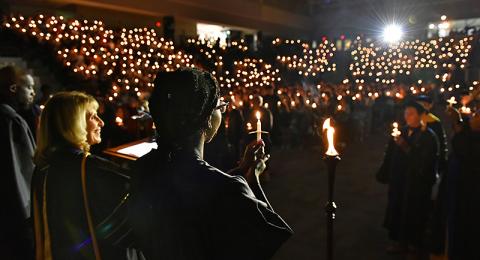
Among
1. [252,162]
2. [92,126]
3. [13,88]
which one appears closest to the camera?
[252,162]

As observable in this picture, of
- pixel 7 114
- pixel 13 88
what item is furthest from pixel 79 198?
pixel 13 88

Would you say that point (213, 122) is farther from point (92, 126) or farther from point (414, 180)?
point (414, 180)

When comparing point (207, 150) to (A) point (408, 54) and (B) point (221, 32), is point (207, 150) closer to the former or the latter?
(A) point (408, 54)

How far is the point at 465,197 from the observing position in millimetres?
3791

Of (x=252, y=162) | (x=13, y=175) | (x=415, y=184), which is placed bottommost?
(x=415, y=184)

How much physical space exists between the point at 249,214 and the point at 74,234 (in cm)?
135

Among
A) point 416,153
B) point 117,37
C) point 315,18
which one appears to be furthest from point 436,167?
point 315,18

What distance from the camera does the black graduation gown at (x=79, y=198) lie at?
6.93ft

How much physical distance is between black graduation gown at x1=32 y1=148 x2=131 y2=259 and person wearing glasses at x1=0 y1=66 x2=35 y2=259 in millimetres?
1686

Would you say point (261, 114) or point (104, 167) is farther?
point (261, 114)

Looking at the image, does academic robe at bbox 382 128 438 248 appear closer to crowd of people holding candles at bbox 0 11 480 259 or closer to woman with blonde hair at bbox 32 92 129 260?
crowd of people holding candles at bbox 0 11 480 259

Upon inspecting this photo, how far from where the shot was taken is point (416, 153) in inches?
173

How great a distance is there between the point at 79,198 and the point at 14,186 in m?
1.91

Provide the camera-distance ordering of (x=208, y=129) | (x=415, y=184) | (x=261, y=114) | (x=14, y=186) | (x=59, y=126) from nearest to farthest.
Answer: (x=208, y=129), (x=59, y=126), (x=14, y=186), (x=415, y=184), (x=261, y=114)
